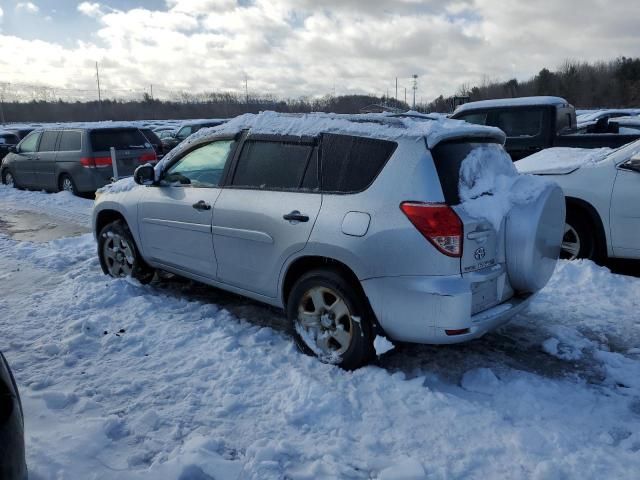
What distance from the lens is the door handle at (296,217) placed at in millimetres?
3559

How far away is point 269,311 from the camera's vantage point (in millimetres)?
4730

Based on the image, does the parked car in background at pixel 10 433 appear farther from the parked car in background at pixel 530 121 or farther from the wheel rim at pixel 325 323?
the parked car in background at pixel 530 121

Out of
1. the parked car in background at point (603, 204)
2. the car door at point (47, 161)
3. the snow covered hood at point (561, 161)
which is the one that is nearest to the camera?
the parked car in background at point (603, 204)

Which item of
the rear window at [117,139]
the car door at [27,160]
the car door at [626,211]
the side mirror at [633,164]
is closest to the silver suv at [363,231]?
the car door at [626,211]

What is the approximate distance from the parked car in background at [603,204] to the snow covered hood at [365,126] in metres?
2.31

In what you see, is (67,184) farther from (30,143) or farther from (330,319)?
(330,319)

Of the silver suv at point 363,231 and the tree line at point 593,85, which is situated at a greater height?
the tree line at point 593,85

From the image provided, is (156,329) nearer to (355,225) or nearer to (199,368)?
(199,368)

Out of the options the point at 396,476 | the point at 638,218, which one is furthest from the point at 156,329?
the point at 638,218

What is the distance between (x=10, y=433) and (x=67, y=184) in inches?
455

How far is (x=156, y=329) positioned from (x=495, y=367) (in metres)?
2.68

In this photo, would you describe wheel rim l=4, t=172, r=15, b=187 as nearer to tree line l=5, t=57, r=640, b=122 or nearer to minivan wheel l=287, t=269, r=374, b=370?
minivan wheel l=287, t=269, r=374, b=370

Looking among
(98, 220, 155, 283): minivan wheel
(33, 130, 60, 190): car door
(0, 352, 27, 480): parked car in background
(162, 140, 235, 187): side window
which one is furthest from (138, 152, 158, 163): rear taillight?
(0, 352, 27, 480): parked car in background

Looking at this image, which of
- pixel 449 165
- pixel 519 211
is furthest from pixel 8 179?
pixel 519 211
